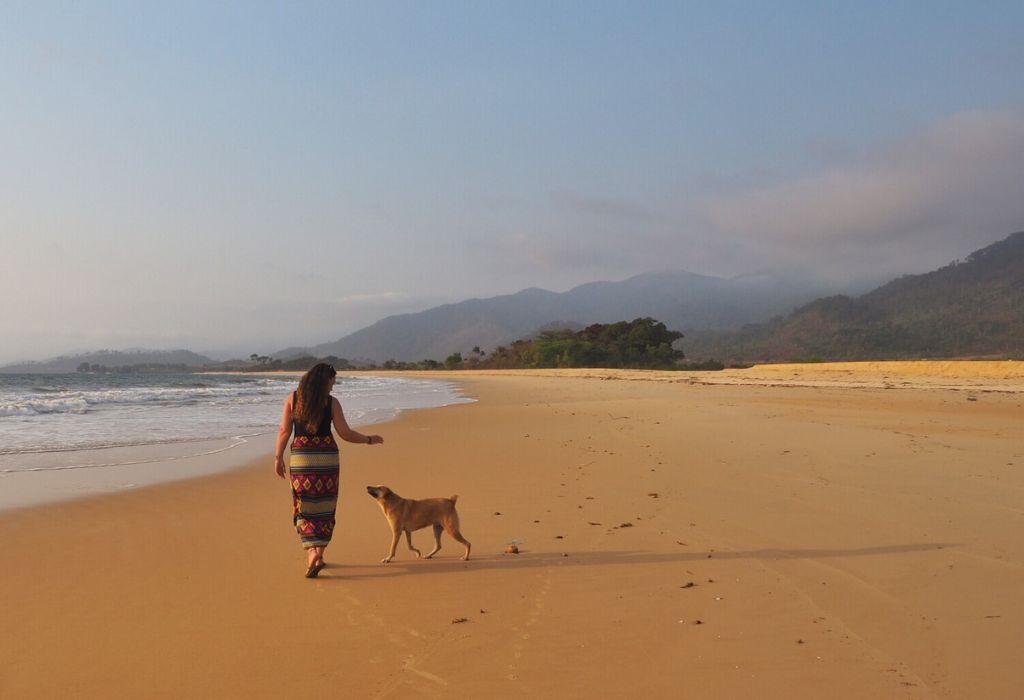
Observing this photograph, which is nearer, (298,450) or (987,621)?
(987,621)

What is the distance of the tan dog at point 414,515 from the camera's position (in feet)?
17.6

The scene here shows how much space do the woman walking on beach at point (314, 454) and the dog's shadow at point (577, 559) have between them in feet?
1.17

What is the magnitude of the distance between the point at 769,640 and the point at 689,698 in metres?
0.85

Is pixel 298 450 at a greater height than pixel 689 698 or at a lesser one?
greater

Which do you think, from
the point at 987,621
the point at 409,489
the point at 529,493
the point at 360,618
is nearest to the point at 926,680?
the point at 987,621

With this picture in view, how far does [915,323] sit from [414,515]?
93533mm

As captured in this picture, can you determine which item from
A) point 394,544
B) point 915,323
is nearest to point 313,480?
point 394,544

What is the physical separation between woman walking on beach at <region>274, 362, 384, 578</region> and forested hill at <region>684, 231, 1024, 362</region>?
66.0m

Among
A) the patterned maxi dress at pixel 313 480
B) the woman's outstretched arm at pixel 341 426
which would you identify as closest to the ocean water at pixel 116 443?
the patterned maxi dress at pixel 313 480

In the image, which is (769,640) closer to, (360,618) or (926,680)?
(926,680)

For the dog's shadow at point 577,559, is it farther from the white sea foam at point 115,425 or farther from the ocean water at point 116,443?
the white sea foam at point 115,425

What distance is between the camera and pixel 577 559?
17.5 feet

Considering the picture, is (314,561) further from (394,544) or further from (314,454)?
(314,454)

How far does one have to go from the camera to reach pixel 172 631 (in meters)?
3.95
